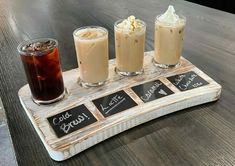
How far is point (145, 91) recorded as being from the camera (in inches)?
39.0

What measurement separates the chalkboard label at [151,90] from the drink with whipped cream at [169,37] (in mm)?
126

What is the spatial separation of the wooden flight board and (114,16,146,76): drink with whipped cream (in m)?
0.03

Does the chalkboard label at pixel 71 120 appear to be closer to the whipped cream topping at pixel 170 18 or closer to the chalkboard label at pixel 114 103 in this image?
the chalkboard label at pixel 114 103

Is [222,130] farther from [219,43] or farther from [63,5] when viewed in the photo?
[63,5]

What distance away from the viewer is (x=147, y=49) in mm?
1321

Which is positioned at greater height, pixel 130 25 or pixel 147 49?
pixel 130 25

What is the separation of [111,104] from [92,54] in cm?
18

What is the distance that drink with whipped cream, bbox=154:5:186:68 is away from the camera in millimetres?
1071

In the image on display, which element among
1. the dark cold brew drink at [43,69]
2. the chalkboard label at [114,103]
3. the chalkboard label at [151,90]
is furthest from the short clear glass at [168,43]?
the dark cold brew drink at [43,69]

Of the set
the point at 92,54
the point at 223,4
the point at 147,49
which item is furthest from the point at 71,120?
the point at 223,4

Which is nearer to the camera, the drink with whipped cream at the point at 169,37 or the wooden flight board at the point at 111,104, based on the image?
the wooden flight board at the point at 111,104

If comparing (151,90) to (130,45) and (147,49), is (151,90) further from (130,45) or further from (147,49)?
(147,49)

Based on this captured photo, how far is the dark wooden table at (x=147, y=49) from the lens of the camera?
2.60ft

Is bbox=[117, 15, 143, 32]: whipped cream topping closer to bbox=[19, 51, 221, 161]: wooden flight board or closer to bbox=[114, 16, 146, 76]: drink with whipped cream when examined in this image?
bbox=[114, 16, 146, 76]: drink with whipped cream
